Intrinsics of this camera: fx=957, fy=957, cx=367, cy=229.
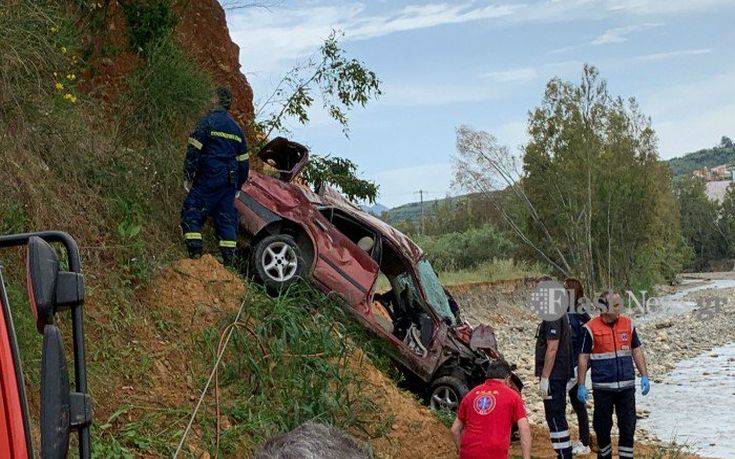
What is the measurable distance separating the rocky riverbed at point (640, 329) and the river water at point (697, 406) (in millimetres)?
400

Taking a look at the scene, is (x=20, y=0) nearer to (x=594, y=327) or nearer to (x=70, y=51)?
(x=70, y=51)

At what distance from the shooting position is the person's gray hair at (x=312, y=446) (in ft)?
8.09

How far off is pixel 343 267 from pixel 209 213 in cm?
152

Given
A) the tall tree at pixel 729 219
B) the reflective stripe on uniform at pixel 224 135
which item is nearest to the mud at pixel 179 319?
the reflective stripe on uniform at pixel 224 135

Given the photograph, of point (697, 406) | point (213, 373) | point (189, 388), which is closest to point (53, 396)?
point (213, 373)

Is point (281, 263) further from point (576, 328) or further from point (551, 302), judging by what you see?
point (576, 328)

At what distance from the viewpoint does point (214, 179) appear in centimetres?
968

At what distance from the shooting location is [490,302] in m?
35.5

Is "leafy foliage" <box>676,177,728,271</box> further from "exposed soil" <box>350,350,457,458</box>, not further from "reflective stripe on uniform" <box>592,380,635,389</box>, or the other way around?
"exposed soil" <box>350,350,457,458</box>

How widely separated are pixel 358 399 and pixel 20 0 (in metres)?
5.22

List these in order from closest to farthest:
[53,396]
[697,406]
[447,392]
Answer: [53,396], [447,392], [697,406]

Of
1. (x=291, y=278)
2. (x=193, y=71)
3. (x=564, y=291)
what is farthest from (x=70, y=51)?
(x=564, y=291)

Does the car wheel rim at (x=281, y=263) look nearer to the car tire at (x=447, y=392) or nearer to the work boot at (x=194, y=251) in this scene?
the work boot at (x=194, y=251)

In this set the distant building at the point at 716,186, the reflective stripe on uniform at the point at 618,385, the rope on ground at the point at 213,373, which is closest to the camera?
the rope on ground at the point at 213,373
